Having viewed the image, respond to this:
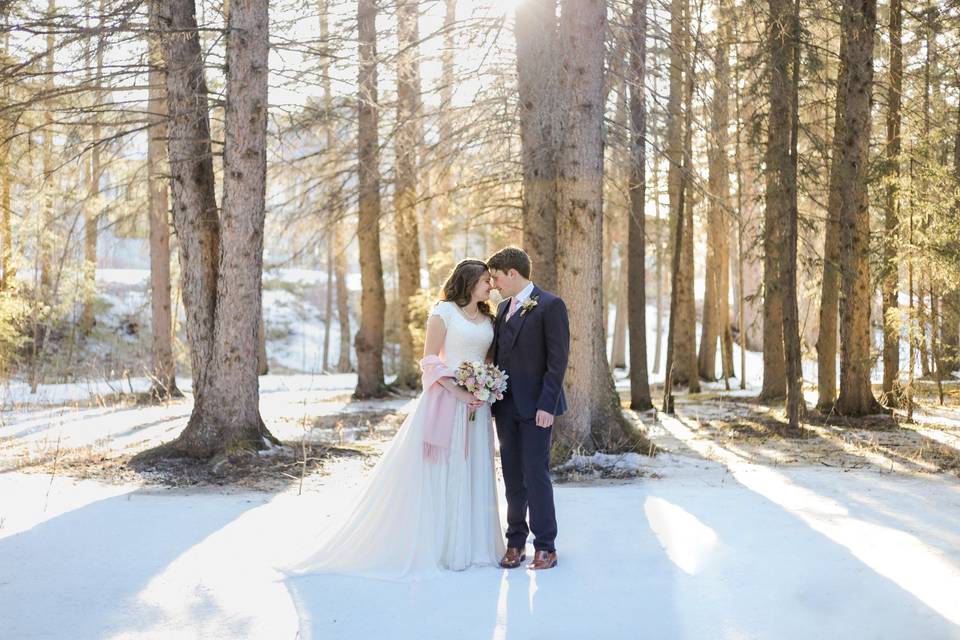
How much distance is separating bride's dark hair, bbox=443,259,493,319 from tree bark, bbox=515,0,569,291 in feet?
13.8

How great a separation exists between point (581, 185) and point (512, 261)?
11.3ft

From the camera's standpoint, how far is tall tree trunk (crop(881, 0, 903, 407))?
12.5 meters

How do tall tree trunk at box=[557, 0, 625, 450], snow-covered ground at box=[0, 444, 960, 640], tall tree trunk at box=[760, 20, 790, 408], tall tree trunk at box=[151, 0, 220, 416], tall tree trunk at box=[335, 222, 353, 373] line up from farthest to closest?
tall tree trunk at box=[335, 222, 353, 373] < tall tree trunk at box=[760, 20, 790, 408] < tall tree trunk at box=[151, 0, 220, 416] < tall tree trunk at box=[557, 0, 625, 450] < snow-covered ground at box=[0, 444, 960, 640]

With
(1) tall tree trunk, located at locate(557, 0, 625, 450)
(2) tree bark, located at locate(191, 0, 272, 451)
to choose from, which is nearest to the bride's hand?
(1) tall tree trunk, located at locate(557, 0, 625, 450)

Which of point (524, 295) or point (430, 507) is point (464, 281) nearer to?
point (524, 295)

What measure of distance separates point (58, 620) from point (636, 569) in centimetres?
320

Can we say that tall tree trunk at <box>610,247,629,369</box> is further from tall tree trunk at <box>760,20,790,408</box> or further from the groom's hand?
the groom's hand

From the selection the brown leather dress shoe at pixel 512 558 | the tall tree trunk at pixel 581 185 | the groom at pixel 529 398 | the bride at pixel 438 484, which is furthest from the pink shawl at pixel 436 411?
the tall tree trunk at pixel 581 185

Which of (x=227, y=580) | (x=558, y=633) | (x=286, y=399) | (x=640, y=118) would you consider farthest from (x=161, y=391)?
(x=558, y=633)

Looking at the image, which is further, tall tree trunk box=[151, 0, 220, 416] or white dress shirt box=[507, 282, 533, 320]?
tall tree trunk box=[151, 0, 220, 416]

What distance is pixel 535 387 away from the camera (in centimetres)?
541

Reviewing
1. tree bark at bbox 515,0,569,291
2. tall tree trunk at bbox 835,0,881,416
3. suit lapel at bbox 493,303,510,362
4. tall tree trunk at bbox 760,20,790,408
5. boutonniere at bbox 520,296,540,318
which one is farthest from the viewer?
tall tree trunk at bbox 760,20,790,408

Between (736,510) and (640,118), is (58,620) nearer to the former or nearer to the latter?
(736,510)

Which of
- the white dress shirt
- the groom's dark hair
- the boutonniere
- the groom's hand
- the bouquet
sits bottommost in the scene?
the groom's hand
